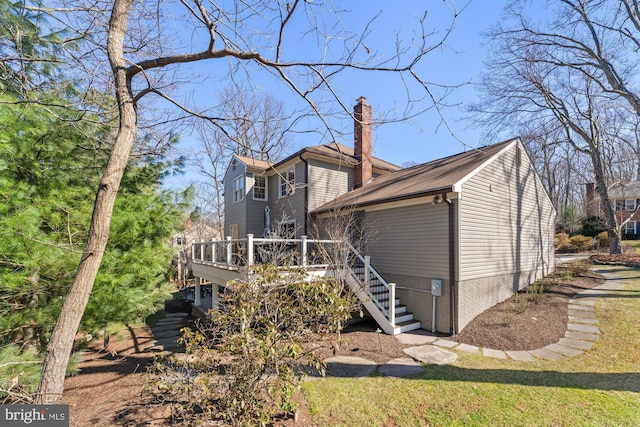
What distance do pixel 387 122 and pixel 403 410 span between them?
4.02 metres

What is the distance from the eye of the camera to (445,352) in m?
6.45

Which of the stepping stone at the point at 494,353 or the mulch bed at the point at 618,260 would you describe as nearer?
the stepping stone at the point at 494,353

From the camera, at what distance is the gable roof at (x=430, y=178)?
8.30m

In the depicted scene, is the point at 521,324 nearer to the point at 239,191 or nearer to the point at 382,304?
the point at 382,304

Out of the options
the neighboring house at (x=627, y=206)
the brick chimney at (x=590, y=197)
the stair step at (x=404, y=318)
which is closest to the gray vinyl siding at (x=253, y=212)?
the stair step at (x=404, y=318)

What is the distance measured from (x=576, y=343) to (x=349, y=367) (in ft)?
16.7

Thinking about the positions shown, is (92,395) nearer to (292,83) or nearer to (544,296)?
(292,83)

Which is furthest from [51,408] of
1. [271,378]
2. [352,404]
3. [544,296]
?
[544,296]

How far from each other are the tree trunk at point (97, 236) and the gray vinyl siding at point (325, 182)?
356 inches

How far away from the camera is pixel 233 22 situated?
3859 millimetres

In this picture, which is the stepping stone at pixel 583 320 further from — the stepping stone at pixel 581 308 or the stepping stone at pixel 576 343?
the stepping stone at pixel 576 343

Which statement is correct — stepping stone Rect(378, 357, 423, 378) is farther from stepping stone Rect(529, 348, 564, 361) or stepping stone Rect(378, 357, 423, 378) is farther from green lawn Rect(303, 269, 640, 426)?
stepping stone Rect(529, 348, 564, 361)

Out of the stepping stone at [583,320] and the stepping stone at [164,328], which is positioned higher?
the stepping stone at [583,320]

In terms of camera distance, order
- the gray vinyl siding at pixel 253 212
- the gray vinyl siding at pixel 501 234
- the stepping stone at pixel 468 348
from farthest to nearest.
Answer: the gray vinyl siding at pixel 253 212
the gray vinyl siding at pixel 501 234
the stepping stone at pixel 468 348
